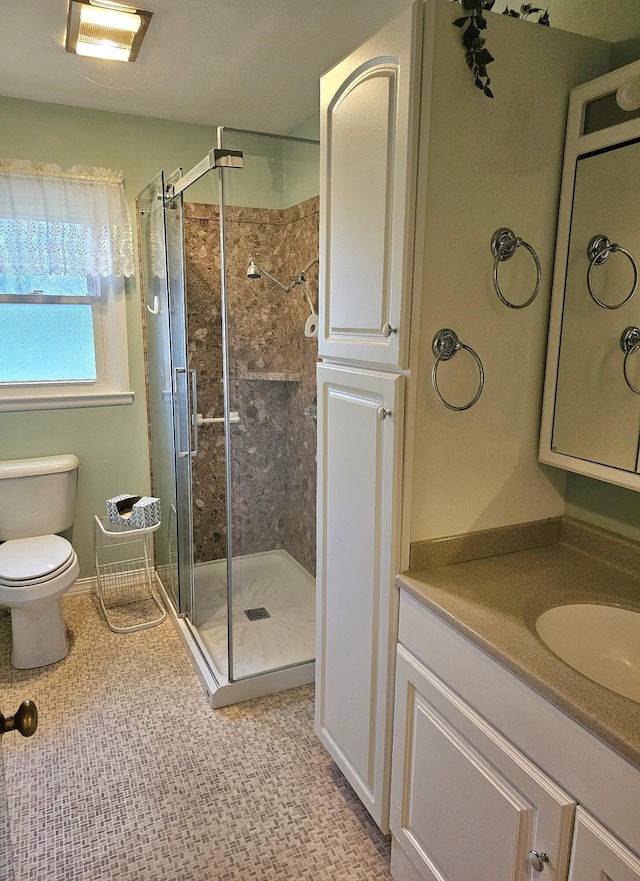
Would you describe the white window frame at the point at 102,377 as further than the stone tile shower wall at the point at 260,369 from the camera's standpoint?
Yes

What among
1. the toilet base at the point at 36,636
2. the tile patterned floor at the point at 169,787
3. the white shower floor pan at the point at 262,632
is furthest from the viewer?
the toilet base at the point at 36,636

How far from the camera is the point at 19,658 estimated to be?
2.56 m

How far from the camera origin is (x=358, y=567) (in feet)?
5.53

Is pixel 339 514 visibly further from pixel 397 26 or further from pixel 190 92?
pixel 190 92

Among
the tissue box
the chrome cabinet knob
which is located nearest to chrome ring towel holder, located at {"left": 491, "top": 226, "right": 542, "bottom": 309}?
the chrome cabinet knob

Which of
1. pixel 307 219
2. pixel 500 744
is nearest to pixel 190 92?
pixel 307 219

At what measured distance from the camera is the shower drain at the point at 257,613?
8.46 ft

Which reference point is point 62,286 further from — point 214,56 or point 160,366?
point 214,56

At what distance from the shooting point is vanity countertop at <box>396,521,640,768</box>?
0.98 metres

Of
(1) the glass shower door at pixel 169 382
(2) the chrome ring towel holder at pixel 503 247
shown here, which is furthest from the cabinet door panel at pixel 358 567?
(1) the glass shower door at pixel 169 382

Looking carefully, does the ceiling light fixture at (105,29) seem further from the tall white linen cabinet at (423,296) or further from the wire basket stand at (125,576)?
the wire basket stand at (125,576)

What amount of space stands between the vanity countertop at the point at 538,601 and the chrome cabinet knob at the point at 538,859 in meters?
0.31

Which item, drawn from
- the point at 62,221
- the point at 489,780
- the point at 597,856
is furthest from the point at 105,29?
the point at 597,856

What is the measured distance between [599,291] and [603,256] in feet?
0.27
